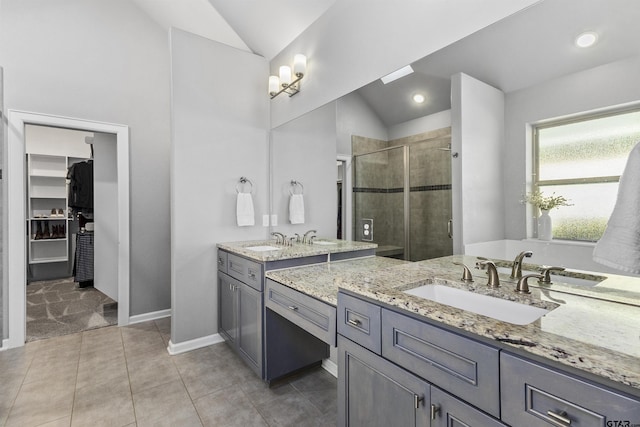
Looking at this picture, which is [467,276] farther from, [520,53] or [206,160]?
[206,160]

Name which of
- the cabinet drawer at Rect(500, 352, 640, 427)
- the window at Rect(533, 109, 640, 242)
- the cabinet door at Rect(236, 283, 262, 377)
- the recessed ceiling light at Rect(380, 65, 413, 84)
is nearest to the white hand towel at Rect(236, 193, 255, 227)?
the cabinet door at Rect(236, 283, 262, 377)

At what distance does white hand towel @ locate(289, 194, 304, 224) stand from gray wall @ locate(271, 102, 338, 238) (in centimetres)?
5

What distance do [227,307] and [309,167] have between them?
4.65ft

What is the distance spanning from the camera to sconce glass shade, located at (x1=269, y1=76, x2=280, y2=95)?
290 centimetres

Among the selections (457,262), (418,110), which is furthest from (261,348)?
(418,110)

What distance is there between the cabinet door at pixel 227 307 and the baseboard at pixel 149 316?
3.57ft

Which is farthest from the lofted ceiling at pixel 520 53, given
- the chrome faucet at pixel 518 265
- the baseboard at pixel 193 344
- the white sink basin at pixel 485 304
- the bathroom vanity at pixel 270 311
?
the baseboard at pixel 193 344

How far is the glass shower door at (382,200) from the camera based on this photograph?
171 cm

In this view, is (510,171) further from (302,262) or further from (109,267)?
(109,267)

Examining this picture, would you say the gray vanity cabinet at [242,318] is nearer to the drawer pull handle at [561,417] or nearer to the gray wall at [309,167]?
the gray wall at [309,167]

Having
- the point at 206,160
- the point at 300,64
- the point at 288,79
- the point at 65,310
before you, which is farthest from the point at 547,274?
the point at 65,310

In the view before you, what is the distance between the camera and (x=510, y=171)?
124 cm

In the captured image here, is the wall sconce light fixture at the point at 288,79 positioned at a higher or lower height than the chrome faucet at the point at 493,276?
higher

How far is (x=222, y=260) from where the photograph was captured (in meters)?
2.70
